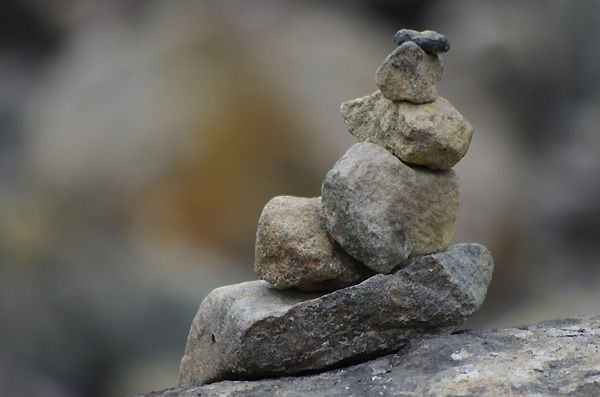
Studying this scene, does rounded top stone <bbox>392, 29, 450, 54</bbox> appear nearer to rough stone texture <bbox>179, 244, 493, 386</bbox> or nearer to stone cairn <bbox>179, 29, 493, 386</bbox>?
stone cairn <bbox>179, 29, 493, 386</bbox>

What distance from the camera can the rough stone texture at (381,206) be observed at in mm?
3561

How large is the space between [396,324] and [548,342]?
64cm

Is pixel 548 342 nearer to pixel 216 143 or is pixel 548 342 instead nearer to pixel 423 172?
pixel 423 172

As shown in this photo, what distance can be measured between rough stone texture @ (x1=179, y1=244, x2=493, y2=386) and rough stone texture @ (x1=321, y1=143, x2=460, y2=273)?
0.32ft

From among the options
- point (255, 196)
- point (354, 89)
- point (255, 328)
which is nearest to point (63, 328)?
point (255, 196)

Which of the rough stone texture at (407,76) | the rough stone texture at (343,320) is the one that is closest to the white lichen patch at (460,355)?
the rough stone texture at (343,320)

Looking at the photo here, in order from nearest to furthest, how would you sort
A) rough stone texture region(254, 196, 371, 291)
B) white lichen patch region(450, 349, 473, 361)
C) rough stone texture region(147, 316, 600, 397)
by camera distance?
rough stone texture region(147, 316, 600, 397) → white lichen patch region(450, 349, 473, 361) → rough stone texture region(254, 196, 371, 291)

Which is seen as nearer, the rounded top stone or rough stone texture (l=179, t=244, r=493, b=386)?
A: rough stone texture (l=179, t=244, r=493, b=386)

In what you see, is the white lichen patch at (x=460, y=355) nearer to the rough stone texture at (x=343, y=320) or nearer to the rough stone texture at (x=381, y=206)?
the rough stone texture at (x=343, y=320)

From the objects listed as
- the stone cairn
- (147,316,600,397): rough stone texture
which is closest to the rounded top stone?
the stone cairn

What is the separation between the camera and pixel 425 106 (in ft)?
12.3

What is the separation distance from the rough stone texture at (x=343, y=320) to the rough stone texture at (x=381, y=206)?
0.32 feet

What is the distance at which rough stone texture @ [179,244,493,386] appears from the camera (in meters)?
3.56

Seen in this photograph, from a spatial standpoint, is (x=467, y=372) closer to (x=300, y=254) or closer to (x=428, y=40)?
(x=300, y=254)
